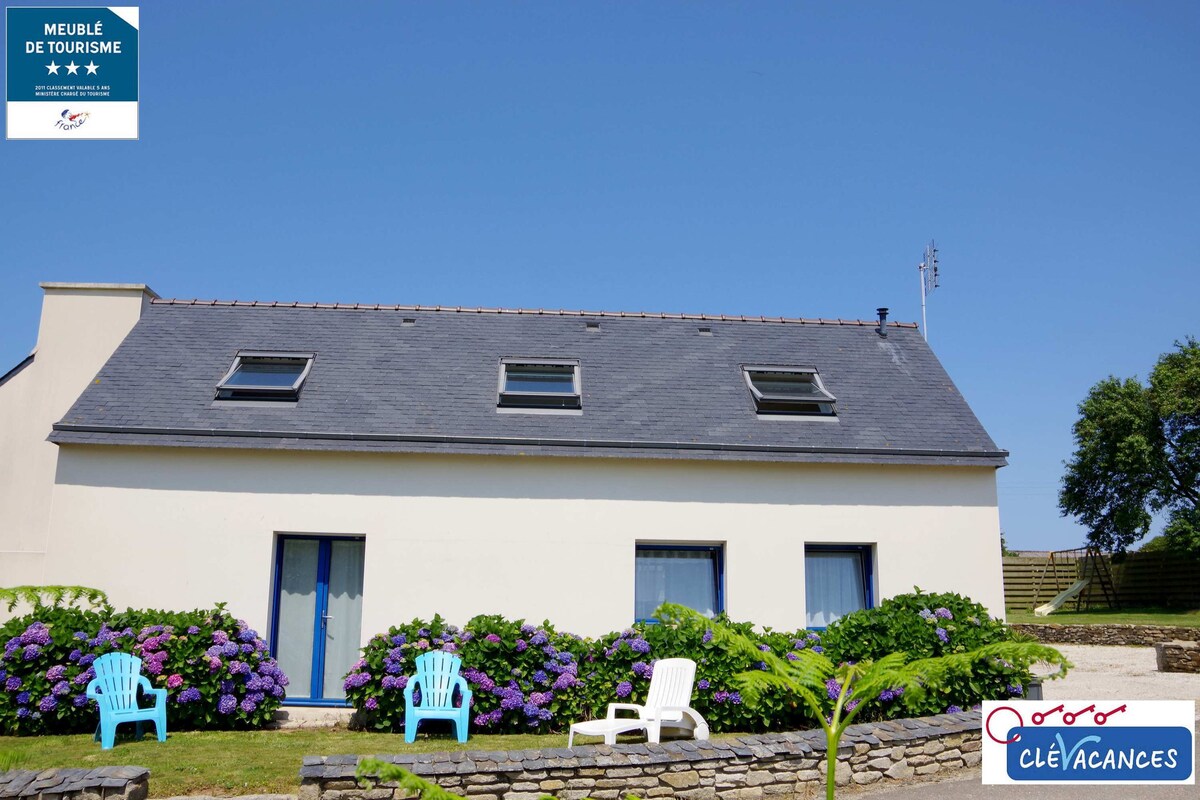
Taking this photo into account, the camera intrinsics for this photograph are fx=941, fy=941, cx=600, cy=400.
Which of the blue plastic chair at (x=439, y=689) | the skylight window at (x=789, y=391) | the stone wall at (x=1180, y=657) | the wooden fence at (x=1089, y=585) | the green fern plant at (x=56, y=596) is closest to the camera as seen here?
the blue plastic chair at (x=439, y=689)

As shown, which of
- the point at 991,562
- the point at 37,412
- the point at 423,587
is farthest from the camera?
the point at 37,412

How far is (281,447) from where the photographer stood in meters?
11.8

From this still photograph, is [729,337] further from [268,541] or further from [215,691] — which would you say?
[215,691]

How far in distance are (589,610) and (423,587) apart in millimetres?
2091

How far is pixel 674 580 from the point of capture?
1227cm

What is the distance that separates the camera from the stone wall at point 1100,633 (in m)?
20.3

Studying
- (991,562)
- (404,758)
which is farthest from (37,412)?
(991,562)

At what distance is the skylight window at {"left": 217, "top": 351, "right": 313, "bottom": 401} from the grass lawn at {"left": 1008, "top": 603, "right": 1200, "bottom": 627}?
18.6 meters

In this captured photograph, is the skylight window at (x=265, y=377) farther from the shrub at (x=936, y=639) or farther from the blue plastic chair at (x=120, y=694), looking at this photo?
the shrub at (x=936, y=639)

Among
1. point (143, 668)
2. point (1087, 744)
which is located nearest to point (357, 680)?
point (143, 668)

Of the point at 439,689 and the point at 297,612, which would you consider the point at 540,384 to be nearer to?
the point at 297,612

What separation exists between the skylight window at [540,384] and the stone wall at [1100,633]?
40.8ft

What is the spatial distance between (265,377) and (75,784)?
7.59 m

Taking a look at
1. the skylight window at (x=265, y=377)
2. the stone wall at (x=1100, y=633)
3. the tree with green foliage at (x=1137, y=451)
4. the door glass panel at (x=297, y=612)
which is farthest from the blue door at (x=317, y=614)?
the tree with green foliage at (x=1137, y=451)
